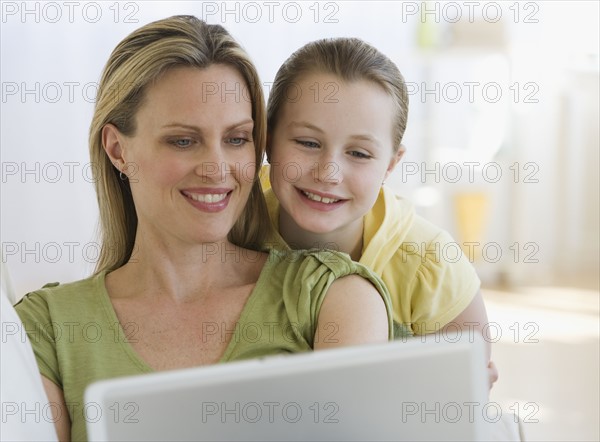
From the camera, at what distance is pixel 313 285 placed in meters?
1.41

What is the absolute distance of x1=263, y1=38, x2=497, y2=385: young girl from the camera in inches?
60.6

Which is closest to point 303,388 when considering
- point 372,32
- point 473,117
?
point 372,32

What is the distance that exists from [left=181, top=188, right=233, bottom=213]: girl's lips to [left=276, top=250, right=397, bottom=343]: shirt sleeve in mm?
161

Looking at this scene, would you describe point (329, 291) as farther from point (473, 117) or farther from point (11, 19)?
point (473, 117)

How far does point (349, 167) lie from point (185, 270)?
34cm

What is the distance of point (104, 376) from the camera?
1359mm

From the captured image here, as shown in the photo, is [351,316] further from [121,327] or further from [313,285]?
[121,327]

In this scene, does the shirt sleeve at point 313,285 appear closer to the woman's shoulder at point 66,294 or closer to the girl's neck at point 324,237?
the girl's neck at point 324,237

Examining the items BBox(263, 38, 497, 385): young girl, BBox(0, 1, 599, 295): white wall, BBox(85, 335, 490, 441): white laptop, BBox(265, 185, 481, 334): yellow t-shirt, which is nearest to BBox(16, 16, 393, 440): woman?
BBox(263, 38, 497, 385): young girl

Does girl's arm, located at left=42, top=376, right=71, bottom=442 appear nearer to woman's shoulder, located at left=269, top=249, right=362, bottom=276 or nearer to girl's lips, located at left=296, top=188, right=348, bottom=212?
woman's shoulder, located at left=269, top=249, right=362, bottom=276

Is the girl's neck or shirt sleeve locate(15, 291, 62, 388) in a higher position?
the girl's neck

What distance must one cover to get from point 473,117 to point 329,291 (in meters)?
3.12

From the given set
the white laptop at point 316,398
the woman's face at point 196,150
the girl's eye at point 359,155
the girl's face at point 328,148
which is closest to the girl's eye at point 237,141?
the woman's face at point 196,150

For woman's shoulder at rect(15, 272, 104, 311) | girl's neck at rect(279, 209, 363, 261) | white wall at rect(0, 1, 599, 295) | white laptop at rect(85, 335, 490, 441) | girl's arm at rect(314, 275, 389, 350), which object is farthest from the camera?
white wall at rect(0, 1, 599, 295)
